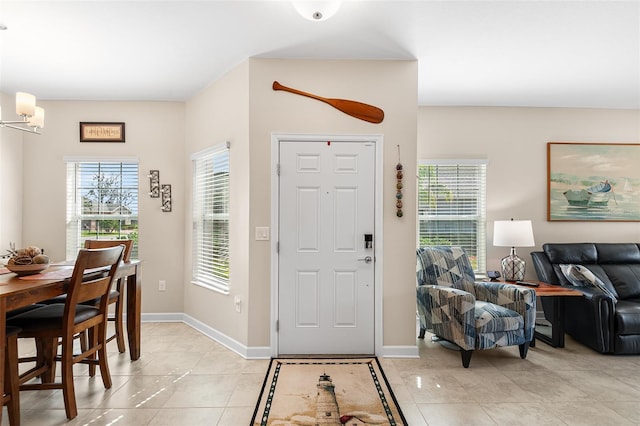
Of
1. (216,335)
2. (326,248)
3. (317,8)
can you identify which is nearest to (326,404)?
(326,248)

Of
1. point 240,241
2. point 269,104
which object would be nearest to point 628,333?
point 240,241

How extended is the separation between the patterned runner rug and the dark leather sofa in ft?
6.92

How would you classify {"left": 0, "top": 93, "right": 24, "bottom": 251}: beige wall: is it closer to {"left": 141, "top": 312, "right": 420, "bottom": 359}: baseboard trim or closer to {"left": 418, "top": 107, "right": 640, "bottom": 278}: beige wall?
{"left": 141, "top": 312, "right": 420, "bottom": 359}: baseboard trim

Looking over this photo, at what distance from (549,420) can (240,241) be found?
2.66 meters

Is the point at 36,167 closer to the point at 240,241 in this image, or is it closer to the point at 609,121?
the point at 240,241

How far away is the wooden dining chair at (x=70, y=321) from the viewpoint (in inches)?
81.3

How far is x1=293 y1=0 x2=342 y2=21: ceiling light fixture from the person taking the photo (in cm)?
217

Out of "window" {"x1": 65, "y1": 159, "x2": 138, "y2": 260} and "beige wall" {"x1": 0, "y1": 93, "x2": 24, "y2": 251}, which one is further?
"window" {"x1": 65, "y1": 159, "x2": 138, "y2": 260}

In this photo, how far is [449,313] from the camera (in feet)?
9.84

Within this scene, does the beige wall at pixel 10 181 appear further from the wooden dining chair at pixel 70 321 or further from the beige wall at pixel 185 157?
the wooden dining chair at pixel 70 321

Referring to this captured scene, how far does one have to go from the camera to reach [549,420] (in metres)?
2.14

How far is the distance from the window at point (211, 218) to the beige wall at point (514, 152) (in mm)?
2392

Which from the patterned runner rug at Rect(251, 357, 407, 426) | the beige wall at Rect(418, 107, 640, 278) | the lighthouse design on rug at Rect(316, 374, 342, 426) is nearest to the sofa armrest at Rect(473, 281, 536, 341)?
the beige wall at Rect(418, 107, 640, 278)

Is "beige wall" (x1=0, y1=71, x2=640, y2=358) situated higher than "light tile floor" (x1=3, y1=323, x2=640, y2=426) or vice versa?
"beige wall" (x1=0, y1=71, x2=640, y2=358)
